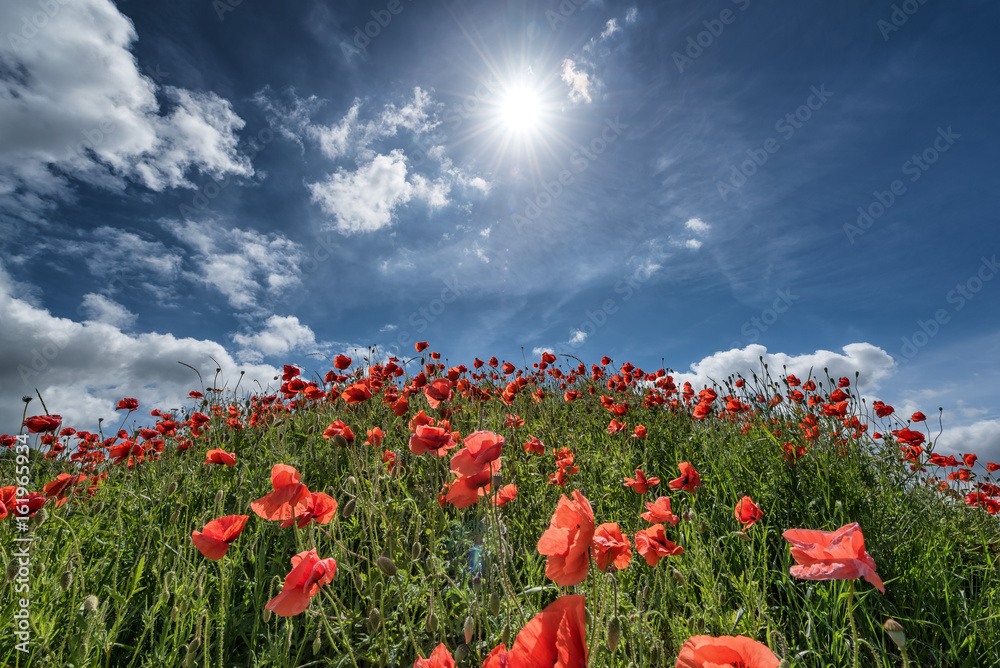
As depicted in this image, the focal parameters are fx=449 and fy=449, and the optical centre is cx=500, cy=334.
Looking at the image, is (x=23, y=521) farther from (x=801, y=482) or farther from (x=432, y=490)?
(x=801, y=482)

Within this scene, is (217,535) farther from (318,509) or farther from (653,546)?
(653,546)

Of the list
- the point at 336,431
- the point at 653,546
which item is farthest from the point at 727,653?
the point at 336,431

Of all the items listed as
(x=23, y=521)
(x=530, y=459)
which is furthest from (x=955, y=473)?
(x=23, y=521)

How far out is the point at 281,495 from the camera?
153 cm

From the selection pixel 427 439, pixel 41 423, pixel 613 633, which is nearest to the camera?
pixel 613 633

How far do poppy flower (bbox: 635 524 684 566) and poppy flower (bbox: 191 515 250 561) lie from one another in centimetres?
137

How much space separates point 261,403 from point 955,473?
731 cm

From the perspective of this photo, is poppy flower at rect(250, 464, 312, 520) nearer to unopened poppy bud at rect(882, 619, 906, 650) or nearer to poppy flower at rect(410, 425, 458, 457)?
poppy flower at rect(410, 425, 458, 457)

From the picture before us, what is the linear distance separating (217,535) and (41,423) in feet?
7.74

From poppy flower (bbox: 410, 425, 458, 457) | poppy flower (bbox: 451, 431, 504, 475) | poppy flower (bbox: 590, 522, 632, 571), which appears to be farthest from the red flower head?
poppy flower (bbox: 590, 522, 632, 571)

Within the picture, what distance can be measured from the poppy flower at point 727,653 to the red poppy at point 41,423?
12.7ft

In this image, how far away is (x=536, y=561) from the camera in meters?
2.54

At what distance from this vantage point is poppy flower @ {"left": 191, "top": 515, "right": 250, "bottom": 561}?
59.0 inches

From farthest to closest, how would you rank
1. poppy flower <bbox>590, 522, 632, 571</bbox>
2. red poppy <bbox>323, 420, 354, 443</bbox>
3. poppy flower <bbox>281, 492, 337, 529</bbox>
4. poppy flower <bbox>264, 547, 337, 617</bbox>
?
1. red poppy <bbox>323, 420, 354, 443</bbox>
2. poppy flower <bbox>281, 492, 337, 529</bbox>
3. poppy flower <bbox>264, 547, 337, 617</bbox>
4. poppy flower <bbox>590, 522, 632, 571</bbox>
